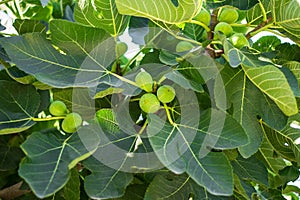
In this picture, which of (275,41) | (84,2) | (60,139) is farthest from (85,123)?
(275,41)

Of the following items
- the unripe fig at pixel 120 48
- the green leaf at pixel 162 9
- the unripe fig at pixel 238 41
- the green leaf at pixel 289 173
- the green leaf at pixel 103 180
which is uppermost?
the green leaf at pixel 162 9

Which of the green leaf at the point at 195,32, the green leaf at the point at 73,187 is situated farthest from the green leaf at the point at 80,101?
the green leaf at the point at 195,32

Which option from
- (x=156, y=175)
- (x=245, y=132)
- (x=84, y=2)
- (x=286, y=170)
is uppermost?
(x=84, y=2)

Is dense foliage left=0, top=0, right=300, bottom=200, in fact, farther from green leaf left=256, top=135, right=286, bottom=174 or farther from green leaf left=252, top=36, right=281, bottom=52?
green leaf left=252, top=36, right=281, bottom=52

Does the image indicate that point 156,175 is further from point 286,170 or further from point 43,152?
point 286,170

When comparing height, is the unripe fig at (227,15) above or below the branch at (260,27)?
above

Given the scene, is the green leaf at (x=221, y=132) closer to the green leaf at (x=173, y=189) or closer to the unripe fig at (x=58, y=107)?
the green leaf at (x=173, y=189)
